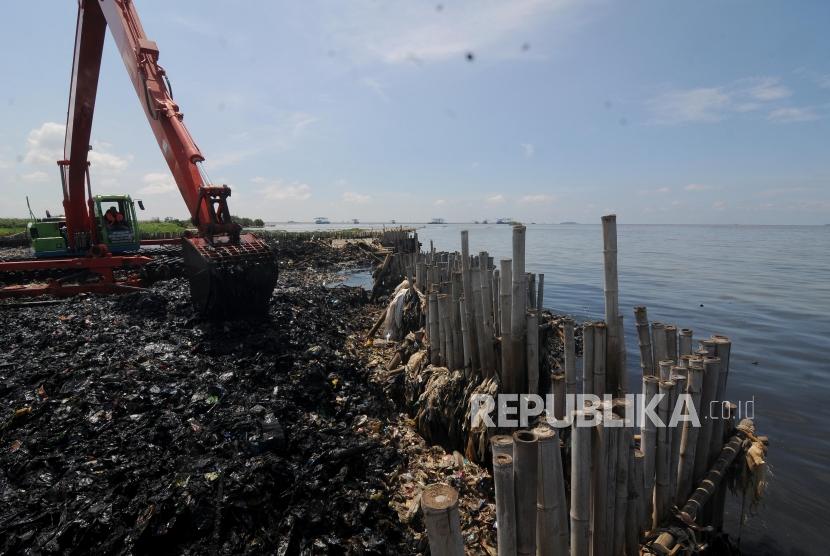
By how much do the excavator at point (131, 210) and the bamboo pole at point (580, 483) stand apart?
7.70 m

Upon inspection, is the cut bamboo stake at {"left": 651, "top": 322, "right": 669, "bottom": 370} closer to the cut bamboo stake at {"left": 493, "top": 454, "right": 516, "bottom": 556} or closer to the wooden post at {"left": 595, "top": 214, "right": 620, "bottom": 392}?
the wooden post at {"left": 595, "top": 214, "right": 620, "bottom": 392}

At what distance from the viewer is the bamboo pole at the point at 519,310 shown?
4621mm

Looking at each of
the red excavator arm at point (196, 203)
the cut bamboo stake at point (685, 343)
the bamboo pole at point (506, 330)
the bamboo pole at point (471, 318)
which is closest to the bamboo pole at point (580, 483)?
the cut bamboo stake at point (685, 343)

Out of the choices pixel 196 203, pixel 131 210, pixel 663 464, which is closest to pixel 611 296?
pixel 663 464

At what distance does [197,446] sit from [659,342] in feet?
16.4

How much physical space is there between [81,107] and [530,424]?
597 inches

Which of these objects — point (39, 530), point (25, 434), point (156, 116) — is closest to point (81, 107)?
point (156, 116)

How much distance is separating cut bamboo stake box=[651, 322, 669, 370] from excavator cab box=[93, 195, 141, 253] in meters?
16.6

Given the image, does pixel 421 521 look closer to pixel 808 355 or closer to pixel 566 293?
pixel 808 355

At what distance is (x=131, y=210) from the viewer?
1506 centimetres

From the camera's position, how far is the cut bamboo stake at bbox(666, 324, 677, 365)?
4.16 m

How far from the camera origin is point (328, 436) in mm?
5207

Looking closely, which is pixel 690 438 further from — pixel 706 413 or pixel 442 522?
pixel 442 522

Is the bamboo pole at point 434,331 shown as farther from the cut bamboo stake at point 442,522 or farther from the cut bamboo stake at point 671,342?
the cut bamboo stake at point 442,522
